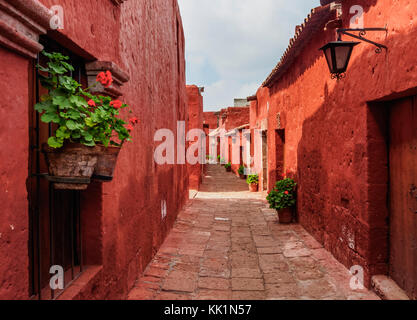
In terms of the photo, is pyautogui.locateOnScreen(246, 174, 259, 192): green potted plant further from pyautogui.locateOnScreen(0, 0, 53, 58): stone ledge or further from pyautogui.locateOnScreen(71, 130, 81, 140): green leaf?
pyautogui.locateOnScreen(0, 0, 53, 58): stone ledge

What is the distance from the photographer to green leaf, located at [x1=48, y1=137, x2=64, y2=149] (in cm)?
173

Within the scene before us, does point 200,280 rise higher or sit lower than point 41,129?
lower

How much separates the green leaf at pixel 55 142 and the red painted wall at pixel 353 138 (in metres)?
2.87

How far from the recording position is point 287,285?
157 inches

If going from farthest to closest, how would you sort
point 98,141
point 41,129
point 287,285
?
point 287,285 < point 41,129 < point 98,141

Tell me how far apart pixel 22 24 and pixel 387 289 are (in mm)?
3907

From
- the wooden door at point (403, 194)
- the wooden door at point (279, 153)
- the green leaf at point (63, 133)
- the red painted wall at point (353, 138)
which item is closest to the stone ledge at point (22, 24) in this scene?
the green leaf at point (63, 133)

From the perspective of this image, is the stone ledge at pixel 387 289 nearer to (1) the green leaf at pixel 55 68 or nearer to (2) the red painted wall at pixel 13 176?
(2) the red painted wall at pixel 13 176

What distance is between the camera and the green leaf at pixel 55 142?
68.2 inches

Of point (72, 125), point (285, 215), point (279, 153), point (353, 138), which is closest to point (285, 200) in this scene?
point (285, 215)

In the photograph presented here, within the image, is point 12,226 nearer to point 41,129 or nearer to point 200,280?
point 41,129

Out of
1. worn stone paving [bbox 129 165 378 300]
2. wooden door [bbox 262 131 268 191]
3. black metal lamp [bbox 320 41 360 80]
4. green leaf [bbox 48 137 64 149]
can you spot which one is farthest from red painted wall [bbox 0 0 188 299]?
wooden door [bbox 262 131 268 191]
